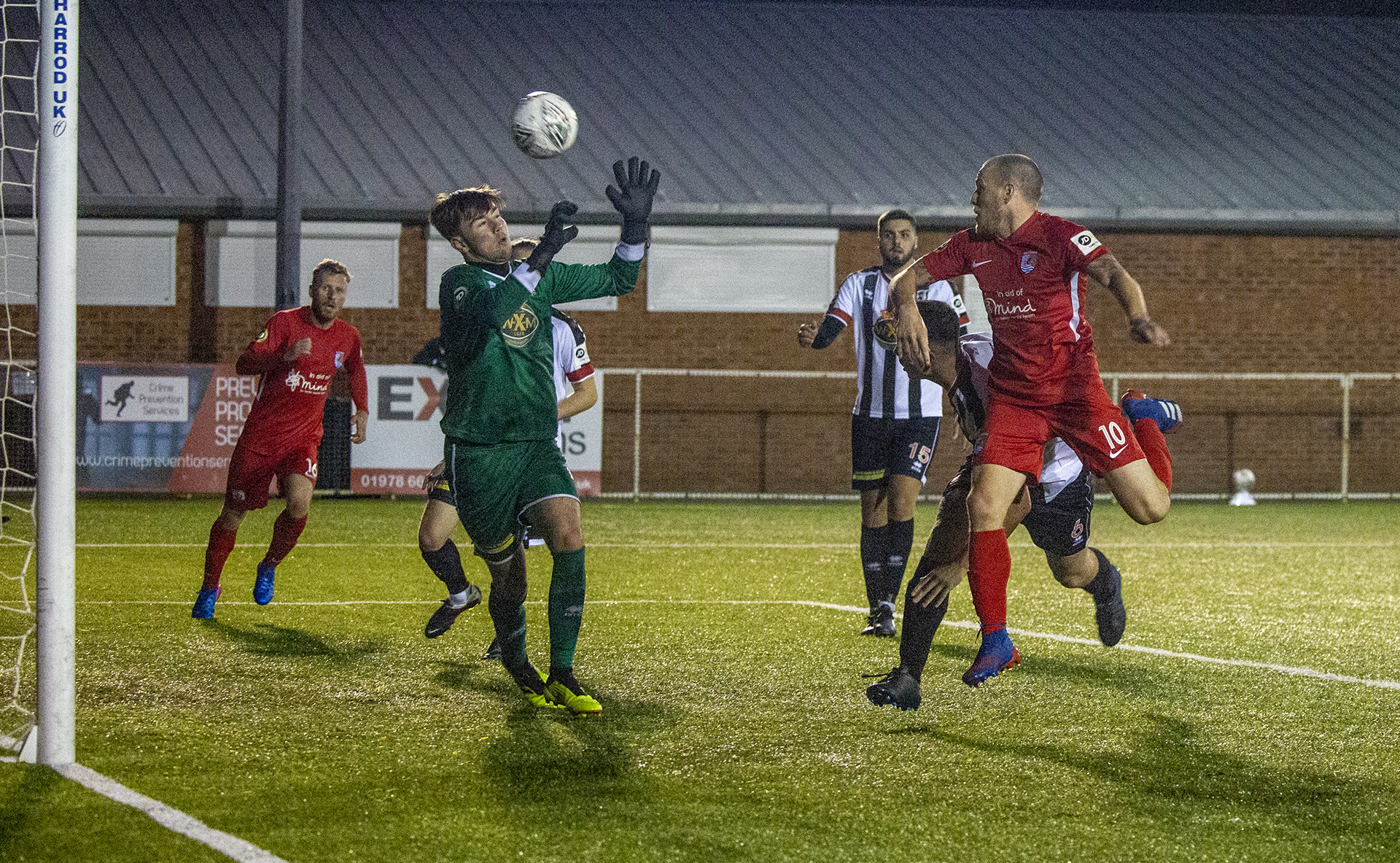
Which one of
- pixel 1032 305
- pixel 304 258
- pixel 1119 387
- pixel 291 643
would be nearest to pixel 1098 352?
pixel 1119 387

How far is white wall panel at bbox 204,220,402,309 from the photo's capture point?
64.2ft

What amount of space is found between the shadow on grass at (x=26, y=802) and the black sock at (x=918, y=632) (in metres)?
2.93

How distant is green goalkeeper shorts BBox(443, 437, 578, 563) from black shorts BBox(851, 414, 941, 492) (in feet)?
8.56

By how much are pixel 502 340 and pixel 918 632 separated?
1.93 m

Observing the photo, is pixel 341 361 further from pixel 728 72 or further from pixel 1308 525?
pixel 728 72

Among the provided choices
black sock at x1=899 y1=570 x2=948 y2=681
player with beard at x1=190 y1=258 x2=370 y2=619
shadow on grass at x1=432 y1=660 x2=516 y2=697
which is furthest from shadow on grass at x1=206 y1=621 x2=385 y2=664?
black sock at x1=899 y1=570 x2=948 y2=681

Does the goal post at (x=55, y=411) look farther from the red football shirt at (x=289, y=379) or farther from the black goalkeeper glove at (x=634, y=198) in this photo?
the red football shirt at (x=289, y=379)

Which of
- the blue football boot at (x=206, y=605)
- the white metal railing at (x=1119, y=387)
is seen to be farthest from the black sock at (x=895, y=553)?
the white metal railing at (x=1119, y=387)

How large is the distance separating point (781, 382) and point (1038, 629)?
12.8 metres

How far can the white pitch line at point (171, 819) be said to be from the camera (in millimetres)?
3438

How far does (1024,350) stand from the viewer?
219 inches

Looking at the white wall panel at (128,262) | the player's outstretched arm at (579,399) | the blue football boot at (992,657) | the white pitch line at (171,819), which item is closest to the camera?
the white pitch line at (171,819)

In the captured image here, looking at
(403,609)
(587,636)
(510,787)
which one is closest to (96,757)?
(510,787)

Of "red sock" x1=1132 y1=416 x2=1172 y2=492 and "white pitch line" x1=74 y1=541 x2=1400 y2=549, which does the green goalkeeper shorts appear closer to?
"red sock" x1=1132 y1=416 x2=1172 y2=492
